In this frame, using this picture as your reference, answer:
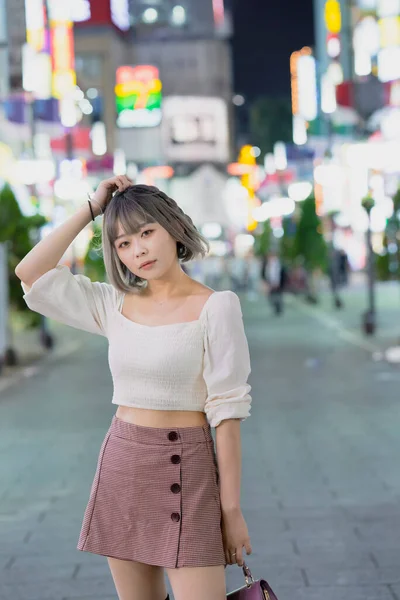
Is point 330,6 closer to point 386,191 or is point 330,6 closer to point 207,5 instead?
point 386,191

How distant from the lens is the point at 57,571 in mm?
6160

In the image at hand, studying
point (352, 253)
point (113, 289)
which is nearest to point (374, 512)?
point (113, 289)

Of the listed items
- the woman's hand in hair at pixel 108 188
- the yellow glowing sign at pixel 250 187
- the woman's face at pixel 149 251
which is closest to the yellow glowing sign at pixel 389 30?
the woman's hand in hair at pixel 108 188

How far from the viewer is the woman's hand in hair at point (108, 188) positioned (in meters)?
3.46

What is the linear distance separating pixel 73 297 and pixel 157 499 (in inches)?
25.7

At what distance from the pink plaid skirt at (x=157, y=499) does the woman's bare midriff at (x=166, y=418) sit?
2cm

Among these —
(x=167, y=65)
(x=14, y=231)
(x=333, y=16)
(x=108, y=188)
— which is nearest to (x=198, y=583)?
(x=108, y=188)

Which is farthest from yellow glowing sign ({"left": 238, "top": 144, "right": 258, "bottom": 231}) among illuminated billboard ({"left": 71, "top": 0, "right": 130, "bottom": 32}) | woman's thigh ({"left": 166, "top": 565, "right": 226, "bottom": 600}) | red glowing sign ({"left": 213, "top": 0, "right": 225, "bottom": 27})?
woman's thigh ({"left": 166, "top": 565, "right": 226, "bottom": 600})

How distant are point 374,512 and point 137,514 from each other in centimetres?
438

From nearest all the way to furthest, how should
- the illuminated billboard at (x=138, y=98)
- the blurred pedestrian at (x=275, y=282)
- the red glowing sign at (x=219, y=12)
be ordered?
the blurred pedestrian at (x=275, y=282) < the illuminated billboard at (x=138, y=98) < the red glowing sign at (x=219, y=12)

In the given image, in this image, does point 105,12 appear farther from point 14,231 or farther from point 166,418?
point 166,418

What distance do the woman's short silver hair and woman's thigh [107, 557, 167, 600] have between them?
0.76 meters

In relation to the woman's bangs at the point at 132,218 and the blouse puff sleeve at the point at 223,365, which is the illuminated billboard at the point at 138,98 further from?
the blouse puff sleeve at the point at 223,365

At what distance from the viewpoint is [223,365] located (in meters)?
3.32
